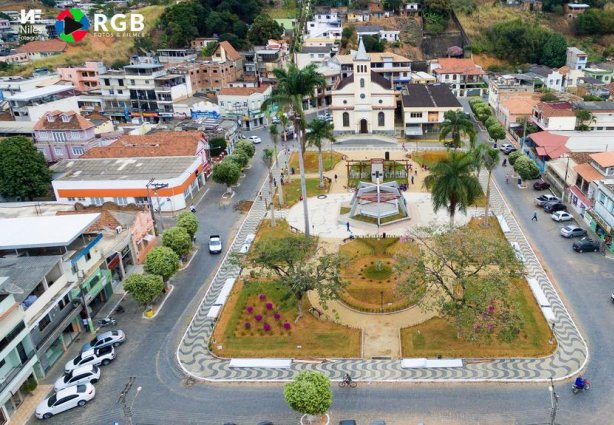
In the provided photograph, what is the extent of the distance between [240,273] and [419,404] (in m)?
22.7

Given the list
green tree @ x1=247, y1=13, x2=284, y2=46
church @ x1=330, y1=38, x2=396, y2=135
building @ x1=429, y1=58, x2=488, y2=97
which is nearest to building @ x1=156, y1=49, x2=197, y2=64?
green tree @ x1=247, y1=13, x2=284, y2=46

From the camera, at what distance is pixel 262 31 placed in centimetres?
13838

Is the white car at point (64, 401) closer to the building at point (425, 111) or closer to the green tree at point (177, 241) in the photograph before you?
the green tree at point (177, 241)

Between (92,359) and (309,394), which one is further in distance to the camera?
(92,359)

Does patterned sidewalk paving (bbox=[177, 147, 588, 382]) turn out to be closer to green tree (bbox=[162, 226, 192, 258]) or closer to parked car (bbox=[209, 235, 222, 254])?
green tree (bbox=[162, 226, 192, 258])

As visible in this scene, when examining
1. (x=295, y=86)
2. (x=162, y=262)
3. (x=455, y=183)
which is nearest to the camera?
(x=162, y=262)

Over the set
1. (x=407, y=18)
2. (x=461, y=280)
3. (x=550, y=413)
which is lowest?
(x=550, y=413)

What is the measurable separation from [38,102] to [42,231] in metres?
61.1

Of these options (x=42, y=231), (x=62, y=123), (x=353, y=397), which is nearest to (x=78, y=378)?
(x=42, y=231)

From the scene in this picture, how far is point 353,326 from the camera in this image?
41125 mm

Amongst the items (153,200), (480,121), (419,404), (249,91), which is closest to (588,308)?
(419,404)

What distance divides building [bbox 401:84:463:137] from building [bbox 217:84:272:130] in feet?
97.2

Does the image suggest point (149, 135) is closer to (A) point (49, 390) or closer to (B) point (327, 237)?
(B) point (327, 237)

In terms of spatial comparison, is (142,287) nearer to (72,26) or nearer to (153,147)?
(153,147)
